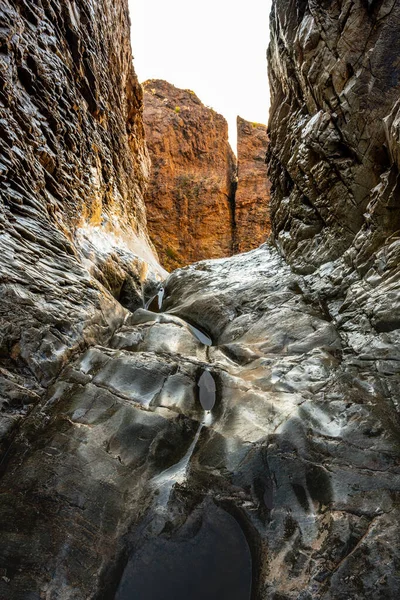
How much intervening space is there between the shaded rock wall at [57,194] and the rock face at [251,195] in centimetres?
1880

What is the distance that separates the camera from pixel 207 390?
12.5ft

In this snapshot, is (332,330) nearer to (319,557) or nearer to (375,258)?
(375,258)

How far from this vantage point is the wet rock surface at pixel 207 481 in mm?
2205

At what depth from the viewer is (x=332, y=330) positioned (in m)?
Result: 4.24

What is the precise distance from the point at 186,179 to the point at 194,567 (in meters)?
30.0

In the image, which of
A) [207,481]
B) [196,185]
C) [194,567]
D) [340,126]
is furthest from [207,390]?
[196,185]

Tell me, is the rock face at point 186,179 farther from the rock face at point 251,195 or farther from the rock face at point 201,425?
the rock face at point 201,425

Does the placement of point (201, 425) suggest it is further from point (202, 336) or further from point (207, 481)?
point (202, 336)

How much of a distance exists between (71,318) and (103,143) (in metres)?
7.44

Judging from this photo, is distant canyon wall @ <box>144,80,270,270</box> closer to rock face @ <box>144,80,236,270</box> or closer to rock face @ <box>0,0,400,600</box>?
rock face @ <box>144,80,236,270</box>

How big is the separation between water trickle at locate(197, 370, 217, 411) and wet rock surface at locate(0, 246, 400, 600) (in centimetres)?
5

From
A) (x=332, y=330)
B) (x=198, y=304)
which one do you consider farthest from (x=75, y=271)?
(x=332, y=330)

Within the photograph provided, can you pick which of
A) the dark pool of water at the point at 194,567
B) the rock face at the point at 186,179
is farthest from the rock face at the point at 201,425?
the rock face at the point at 186,179

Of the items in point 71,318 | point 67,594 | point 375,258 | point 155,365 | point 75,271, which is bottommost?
point 67,594
